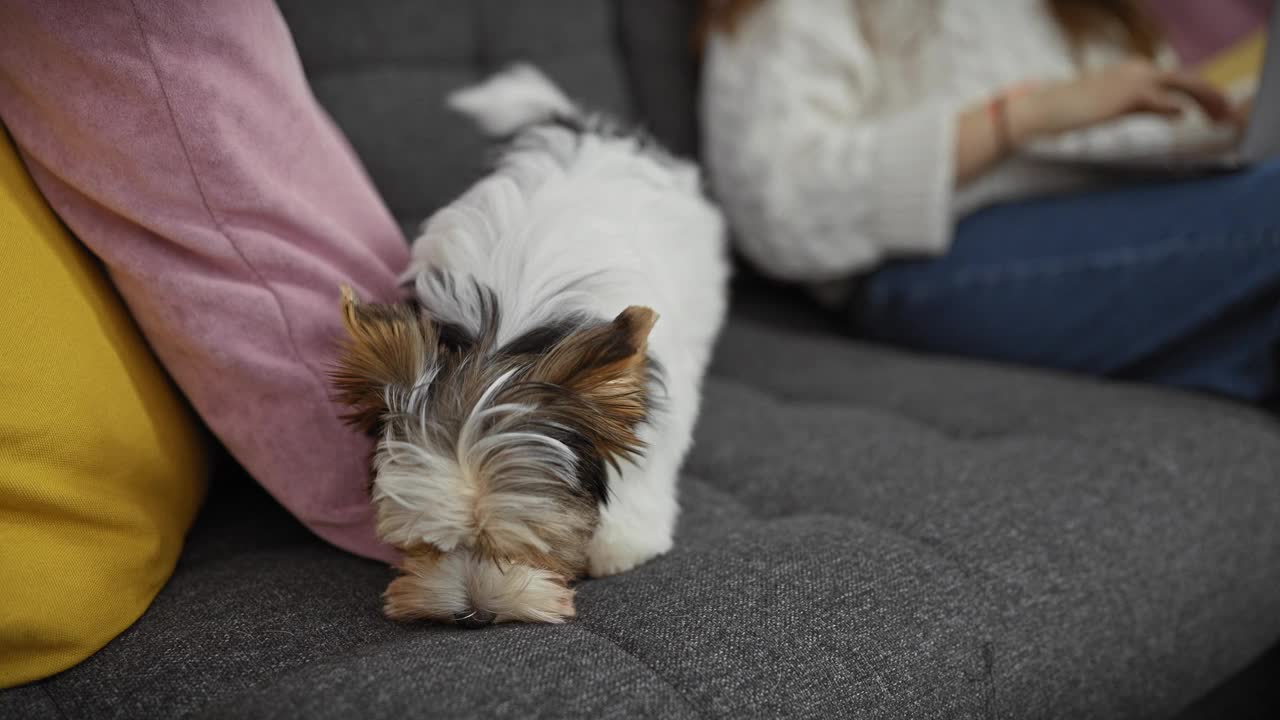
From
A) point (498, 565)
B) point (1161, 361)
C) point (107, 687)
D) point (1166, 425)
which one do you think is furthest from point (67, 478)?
point (1161, 361)

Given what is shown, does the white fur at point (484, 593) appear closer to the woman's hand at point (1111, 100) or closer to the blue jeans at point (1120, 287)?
the blue jeans at point (1120, 287)

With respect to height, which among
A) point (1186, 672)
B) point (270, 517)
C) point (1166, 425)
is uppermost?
point (1166, 425)

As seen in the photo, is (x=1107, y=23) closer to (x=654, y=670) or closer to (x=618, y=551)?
(x=618, y=551)

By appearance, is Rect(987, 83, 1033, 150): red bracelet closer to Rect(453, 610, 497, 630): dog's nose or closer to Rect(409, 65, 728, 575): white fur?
Rect(409, 65, 728, 575): white fur

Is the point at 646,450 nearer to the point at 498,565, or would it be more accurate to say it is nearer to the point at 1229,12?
the point at 498,565

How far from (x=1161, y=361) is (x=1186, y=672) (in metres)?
0.89

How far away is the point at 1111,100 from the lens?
2.28 m

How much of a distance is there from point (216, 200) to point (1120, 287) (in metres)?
2.05

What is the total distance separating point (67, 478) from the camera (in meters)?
1.20

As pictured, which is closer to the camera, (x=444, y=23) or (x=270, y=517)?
(x=270, y=517)

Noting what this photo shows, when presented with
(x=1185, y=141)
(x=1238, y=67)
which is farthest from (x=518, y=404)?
(x=1238, y=67)

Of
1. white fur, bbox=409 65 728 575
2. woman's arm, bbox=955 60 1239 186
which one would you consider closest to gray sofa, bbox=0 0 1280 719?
white fur, bbox=409 65 728 575

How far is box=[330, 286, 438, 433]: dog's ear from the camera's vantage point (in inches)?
49.7

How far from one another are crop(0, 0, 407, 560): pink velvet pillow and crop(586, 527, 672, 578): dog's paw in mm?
351
